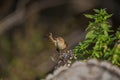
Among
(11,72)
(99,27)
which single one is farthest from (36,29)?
(99,27)

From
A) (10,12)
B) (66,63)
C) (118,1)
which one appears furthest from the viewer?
(10,12)

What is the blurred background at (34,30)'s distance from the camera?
607cm

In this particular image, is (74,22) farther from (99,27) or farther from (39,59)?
(99,27)

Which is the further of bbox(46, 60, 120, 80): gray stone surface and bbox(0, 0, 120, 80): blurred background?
bbox(0, 0, 120, 80): blurred background

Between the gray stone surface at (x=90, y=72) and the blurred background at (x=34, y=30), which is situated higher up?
the gray stone surface at (x=90, y=72)

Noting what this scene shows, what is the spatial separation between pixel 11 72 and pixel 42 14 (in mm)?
822

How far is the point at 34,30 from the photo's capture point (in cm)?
647

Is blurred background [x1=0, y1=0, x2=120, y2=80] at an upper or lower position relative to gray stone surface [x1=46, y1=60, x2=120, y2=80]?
lower

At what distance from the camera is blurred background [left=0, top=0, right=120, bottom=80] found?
239 inches

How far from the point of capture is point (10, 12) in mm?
6297

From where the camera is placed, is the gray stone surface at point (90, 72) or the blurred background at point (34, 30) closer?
the gray stone surface at point (90, 72)

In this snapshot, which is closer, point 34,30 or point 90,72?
point 90,72

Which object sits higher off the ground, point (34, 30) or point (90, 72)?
point (90, 72)

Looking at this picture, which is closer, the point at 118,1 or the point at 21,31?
the point at 118,1
